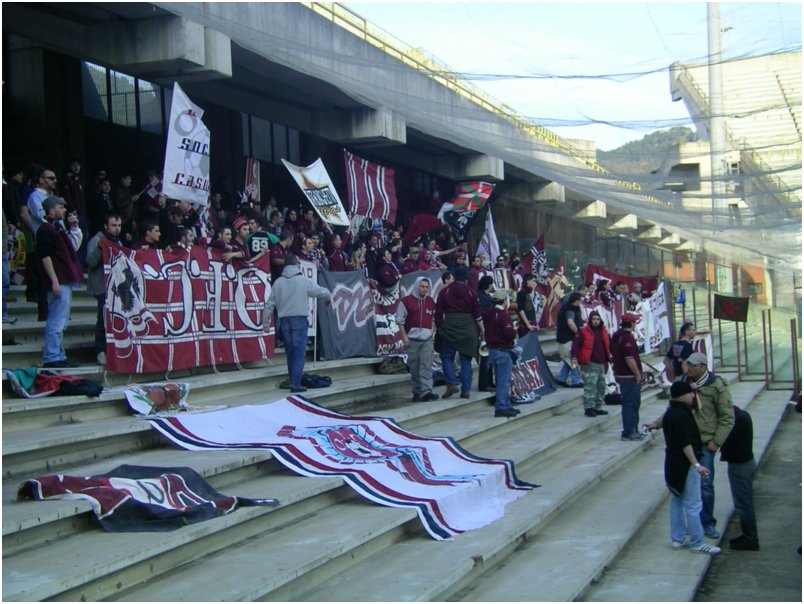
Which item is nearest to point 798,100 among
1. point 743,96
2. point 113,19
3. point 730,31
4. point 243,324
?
point 743,96

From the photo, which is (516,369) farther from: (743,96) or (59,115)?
(59,115)

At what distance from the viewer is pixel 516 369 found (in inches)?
582

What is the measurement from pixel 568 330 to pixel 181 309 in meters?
7.62

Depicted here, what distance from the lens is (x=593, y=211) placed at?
26484 millimetres

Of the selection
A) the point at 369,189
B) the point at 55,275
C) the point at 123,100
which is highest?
the point at 123,100

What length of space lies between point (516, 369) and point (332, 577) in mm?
8710

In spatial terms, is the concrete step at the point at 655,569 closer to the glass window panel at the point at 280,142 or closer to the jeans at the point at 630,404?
the jeans at the point at 630,404

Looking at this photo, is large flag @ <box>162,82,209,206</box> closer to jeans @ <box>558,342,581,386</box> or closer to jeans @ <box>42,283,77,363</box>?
jeans @ <box>42,283,77,363</box>

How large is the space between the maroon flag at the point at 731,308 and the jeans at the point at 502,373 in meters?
11.8

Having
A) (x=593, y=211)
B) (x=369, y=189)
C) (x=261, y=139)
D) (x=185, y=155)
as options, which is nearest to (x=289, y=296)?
(x=185, y=155)

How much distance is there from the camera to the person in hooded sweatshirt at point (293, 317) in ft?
35.8

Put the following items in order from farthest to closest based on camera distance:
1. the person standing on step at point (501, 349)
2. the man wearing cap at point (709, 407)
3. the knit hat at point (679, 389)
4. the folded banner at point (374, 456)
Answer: the person standing on step at point (501, 349)
the man wearing cap at point (709, 407)
the knit hat at point (679, 389)
the folded banner at point (374, 456)

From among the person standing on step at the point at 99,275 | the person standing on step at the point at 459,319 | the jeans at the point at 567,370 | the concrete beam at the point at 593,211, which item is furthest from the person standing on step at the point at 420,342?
the concrete beam at the point at 593,211

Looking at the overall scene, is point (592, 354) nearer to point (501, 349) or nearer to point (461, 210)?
point (501, 349)
